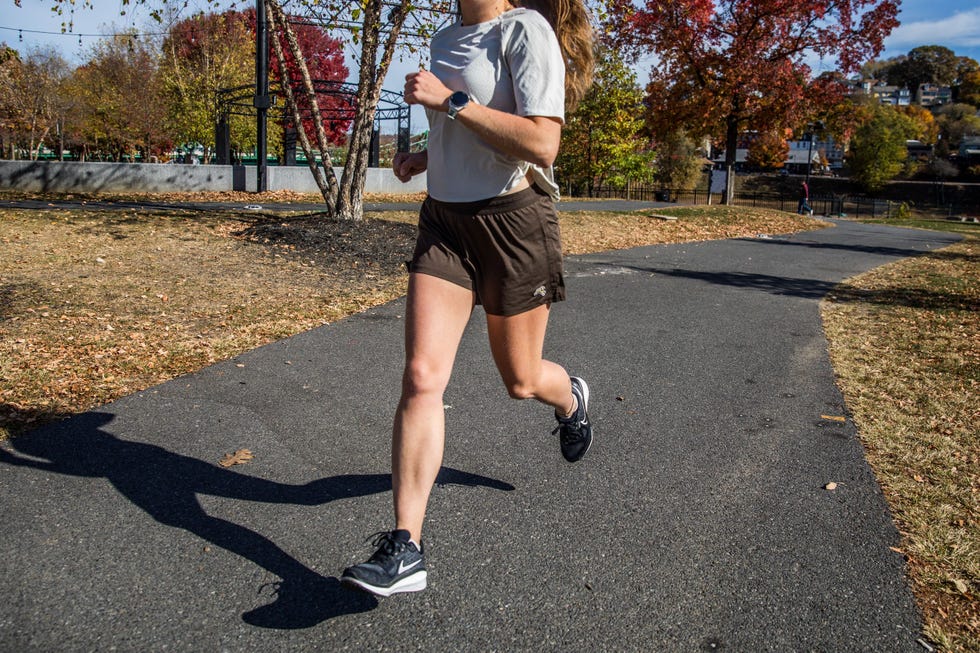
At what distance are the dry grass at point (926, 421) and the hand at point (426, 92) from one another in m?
2.16

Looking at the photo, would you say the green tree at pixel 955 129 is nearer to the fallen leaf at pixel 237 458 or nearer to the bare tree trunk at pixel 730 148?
the bare tree trunk at pixel 730 148

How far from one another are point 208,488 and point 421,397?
1263mm

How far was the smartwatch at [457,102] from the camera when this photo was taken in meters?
2.35

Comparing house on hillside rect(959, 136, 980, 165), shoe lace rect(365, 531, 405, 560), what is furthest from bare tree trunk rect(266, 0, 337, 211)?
house on hillside rect(959, 136, 980, 165)

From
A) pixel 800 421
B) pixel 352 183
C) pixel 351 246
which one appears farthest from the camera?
pixel 352 183

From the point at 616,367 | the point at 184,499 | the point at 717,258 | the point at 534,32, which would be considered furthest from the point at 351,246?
the point at 534,32

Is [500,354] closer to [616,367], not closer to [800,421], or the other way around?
[800,421]

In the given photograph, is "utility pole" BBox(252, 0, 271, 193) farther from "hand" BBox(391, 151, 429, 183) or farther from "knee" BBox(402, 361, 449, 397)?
"knee" BBox(402, 361, 449, 397)

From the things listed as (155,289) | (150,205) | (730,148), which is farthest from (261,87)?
(730,148)

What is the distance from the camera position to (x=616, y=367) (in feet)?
18.3

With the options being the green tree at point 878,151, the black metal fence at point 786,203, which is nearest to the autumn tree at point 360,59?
the black metal fence at point 786,203

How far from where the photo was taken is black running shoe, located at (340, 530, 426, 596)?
2303mm

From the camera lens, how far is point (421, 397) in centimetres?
254

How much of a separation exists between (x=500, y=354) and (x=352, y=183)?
8.92 m
